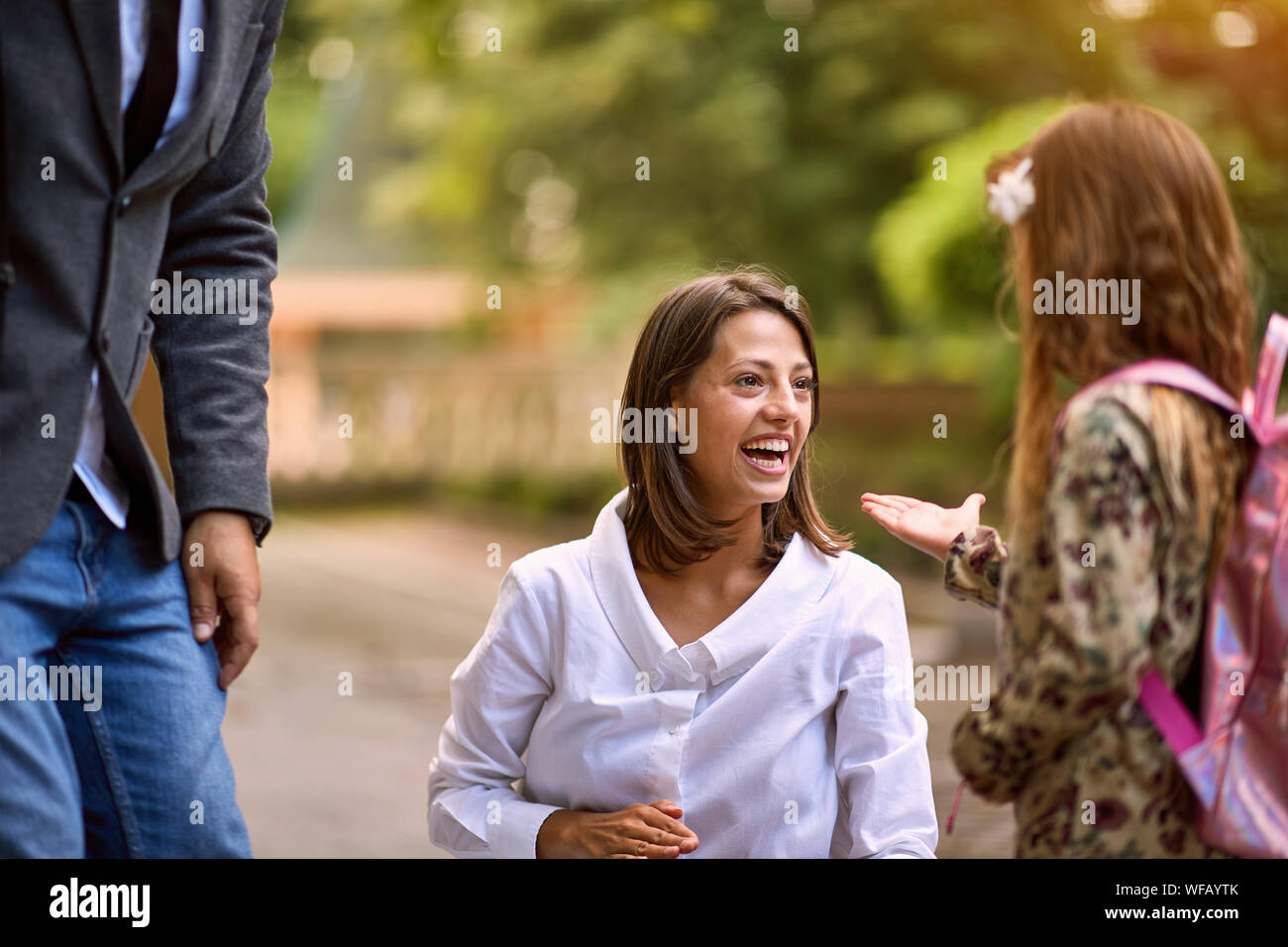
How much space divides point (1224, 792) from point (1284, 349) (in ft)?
2.02

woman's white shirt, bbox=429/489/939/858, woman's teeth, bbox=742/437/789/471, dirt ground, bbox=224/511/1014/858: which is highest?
woman's teeth, bbox=742/437/789/471

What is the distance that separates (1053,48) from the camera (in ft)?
42.7

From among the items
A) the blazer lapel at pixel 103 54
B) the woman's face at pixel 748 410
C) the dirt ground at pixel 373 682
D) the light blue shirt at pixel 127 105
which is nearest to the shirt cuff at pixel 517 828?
the woman's face at pixel 748 410

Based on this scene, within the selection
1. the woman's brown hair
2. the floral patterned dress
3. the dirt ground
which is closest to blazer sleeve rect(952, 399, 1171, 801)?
the floral patterned dress

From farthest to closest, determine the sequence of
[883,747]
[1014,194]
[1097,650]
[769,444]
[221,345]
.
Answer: [769,444], [883,747], [221,345], [1014,194], [1097,650]

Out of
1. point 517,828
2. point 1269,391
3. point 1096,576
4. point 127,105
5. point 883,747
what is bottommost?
point 517,828

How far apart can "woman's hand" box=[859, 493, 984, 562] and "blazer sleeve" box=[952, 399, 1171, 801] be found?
514mm

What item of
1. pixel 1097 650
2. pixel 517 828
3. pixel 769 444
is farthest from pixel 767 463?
pixel 1097 650

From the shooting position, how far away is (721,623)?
2.62 metres

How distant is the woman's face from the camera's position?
2.68 metres

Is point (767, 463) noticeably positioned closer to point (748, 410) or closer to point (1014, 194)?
point (748, 410)

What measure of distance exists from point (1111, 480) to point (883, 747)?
2.65 feet

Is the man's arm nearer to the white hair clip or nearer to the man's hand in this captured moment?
the man's hand
